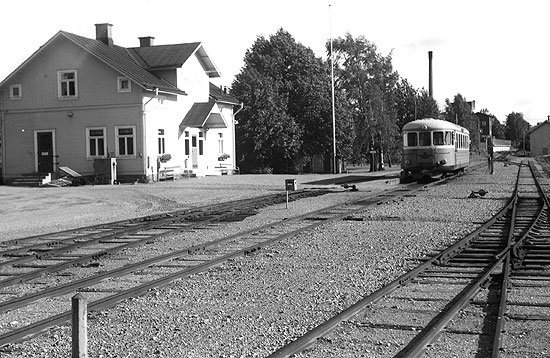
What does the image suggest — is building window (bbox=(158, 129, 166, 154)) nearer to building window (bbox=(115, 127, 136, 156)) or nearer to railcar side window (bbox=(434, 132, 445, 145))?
building window (bbox=(115, 127, 136, 156))

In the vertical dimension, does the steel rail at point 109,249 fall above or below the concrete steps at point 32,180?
below

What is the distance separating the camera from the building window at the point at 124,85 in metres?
31.0

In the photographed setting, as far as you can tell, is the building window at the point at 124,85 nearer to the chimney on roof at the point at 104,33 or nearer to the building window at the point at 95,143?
the building window at the point at 95,143

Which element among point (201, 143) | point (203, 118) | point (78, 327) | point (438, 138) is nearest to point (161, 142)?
point (203, 118)

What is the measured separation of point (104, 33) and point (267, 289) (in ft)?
102

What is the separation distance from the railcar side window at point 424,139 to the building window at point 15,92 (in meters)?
19.7

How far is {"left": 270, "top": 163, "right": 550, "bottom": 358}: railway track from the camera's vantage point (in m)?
5.48

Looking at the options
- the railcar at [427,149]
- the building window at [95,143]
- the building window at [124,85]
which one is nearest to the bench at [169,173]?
the building window at [95,143]

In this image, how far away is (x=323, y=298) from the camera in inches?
293

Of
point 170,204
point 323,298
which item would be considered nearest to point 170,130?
point 170,204

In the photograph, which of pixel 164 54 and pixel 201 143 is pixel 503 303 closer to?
pixel 201 143

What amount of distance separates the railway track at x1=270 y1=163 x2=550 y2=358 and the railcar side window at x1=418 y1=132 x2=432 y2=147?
66.1ft

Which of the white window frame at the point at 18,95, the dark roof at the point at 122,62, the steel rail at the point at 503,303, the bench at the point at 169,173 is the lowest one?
the steel rail at the point at 503,303

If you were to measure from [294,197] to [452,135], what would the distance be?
1221 cm
